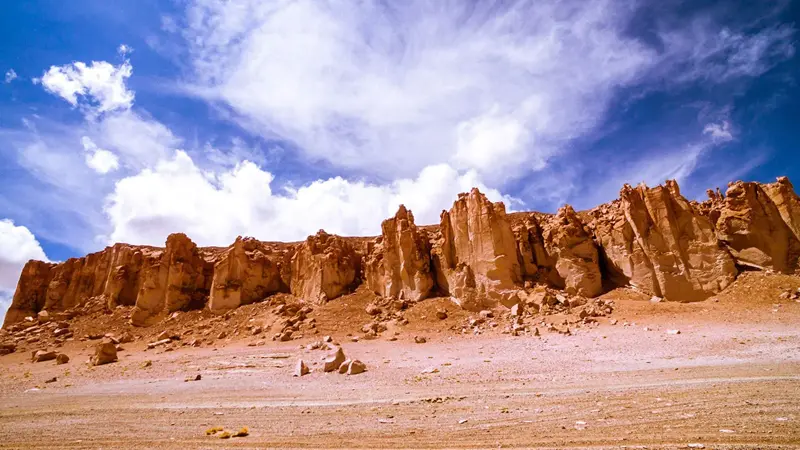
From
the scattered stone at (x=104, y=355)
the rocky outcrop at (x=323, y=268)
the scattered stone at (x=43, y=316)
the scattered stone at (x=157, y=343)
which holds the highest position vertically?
the rocky outcrop at (x=323, y=268)

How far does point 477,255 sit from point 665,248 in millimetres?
10932

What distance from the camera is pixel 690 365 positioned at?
12.6 m

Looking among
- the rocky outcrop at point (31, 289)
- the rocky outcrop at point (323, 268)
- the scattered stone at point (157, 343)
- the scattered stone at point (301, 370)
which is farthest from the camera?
the rocky outcrop at point (31, 289)

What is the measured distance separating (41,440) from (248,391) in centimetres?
567

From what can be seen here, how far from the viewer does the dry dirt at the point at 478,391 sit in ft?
24.1

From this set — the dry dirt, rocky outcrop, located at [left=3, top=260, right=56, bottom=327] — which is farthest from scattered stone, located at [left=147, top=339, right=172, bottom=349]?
rocky outcrop, located at [left=3, top=260, right=56, bottom=327]

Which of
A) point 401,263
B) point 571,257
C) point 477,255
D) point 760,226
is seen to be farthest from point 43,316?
point 760,226

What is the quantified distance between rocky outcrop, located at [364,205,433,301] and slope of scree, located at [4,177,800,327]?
0.27 ft

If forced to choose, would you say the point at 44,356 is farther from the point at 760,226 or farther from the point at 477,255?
the point at 760,226

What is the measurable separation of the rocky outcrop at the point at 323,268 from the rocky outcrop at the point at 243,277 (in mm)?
2702

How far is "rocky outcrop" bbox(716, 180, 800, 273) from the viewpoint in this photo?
23.7 m


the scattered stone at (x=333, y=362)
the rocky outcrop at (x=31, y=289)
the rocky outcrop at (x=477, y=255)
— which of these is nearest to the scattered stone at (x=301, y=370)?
the scattered stone at (x=333, y=362)

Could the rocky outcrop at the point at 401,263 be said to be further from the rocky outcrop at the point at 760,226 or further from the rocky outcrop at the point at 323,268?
the rocky outcrop at the point at 760,226

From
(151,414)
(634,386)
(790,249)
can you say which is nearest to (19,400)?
(151,414)
